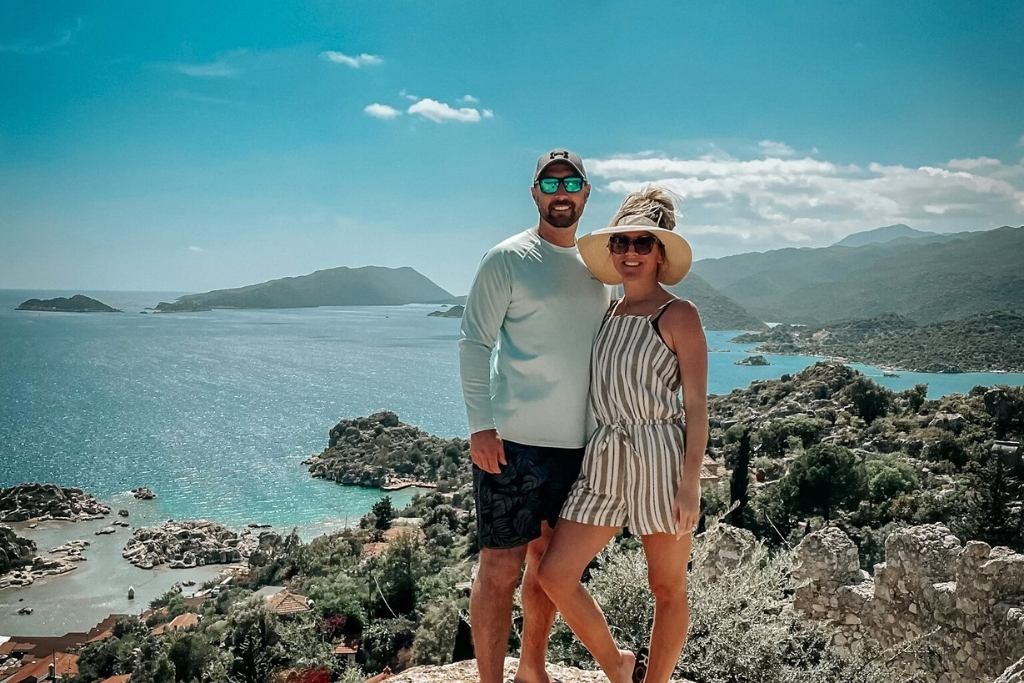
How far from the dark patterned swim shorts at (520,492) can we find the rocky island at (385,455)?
4654 cm

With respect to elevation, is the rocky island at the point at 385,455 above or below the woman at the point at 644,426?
below

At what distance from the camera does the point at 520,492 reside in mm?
2572

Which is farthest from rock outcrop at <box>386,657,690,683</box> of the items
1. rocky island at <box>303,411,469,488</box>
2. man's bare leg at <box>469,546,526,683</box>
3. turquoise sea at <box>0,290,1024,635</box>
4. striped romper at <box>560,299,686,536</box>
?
rocky island at <box>303,411,469,488</box>

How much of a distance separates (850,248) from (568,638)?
7294 inches

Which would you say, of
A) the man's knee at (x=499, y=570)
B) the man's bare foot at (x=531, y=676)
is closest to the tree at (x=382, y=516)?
the man's bare foot at (x=531, y=676)

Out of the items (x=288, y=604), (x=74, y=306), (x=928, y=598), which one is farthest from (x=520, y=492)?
(x=74, y=306)

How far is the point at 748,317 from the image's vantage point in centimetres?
11900

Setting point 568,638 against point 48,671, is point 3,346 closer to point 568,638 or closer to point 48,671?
point 48,671

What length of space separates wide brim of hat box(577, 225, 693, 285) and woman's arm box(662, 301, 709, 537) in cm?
21

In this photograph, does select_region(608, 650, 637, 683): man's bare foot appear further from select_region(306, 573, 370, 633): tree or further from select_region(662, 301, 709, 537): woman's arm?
select_region(306, 573, 370, 633): tree

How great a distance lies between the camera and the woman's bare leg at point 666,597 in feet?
8.34

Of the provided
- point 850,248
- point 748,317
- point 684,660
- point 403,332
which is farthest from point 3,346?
point 850,248

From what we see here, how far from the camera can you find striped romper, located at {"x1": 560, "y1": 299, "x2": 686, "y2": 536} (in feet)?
8.05

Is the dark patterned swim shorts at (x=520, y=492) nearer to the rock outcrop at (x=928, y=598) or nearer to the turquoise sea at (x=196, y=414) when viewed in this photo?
the rock outcrop at (x=928, y=598)
